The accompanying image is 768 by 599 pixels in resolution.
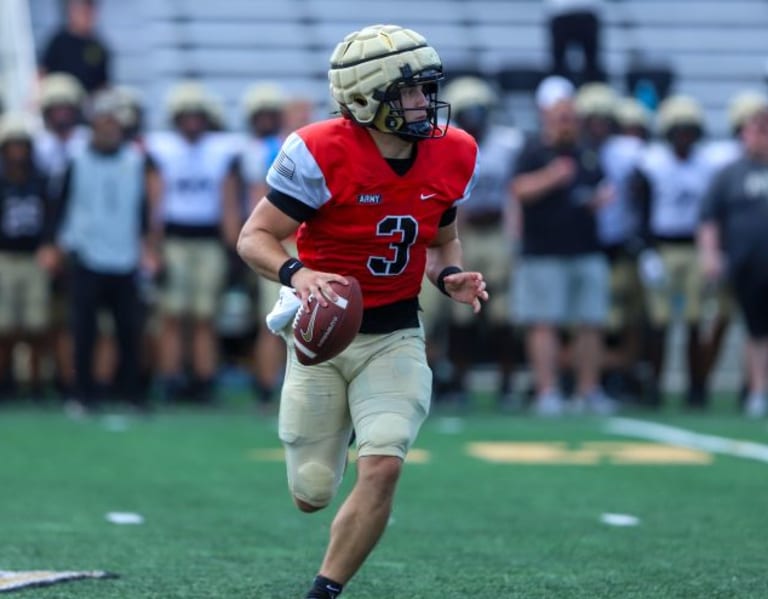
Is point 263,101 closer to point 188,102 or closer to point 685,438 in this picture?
point 188,102

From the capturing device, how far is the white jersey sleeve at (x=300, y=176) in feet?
16.2

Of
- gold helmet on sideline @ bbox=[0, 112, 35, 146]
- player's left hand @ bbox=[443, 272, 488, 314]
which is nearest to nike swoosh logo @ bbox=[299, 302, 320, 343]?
player's left hand @ bbox=[443, 272, 488, 314]

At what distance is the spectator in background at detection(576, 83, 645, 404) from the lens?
12203mm

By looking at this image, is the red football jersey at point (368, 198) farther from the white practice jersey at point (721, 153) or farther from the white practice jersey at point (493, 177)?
the white practice jersey at point (721, 153)

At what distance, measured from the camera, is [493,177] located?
12.0 metres

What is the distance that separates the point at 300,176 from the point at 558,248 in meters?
6.83

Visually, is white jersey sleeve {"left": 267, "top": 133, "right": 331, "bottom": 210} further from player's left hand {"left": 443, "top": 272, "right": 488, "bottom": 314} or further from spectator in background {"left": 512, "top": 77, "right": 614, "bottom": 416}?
spectator in background {"left": 512, "top": 77, "right": 614, "bottom": 416}

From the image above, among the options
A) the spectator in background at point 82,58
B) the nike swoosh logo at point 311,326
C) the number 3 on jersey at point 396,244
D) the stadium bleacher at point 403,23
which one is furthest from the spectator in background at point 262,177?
the nike swoosh logo at point 311,326

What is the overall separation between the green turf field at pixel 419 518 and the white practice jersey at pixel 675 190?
2235 mm

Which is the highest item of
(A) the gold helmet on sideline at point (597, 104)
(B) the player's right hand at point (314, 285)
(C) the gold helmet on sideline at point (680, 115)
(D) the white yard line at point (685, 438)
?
(B) the player's right hand at point (314, 285)

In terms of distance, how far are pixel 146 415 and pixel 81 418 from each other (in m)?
0.42

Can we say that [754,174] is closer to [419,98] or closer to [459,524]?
[459,524]

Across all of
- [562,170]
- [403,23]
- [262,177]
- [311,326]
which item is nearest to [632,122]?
[562,170]

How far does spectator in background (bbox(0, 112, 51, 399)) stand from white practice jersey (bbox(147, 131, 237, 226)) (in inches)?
29.7
